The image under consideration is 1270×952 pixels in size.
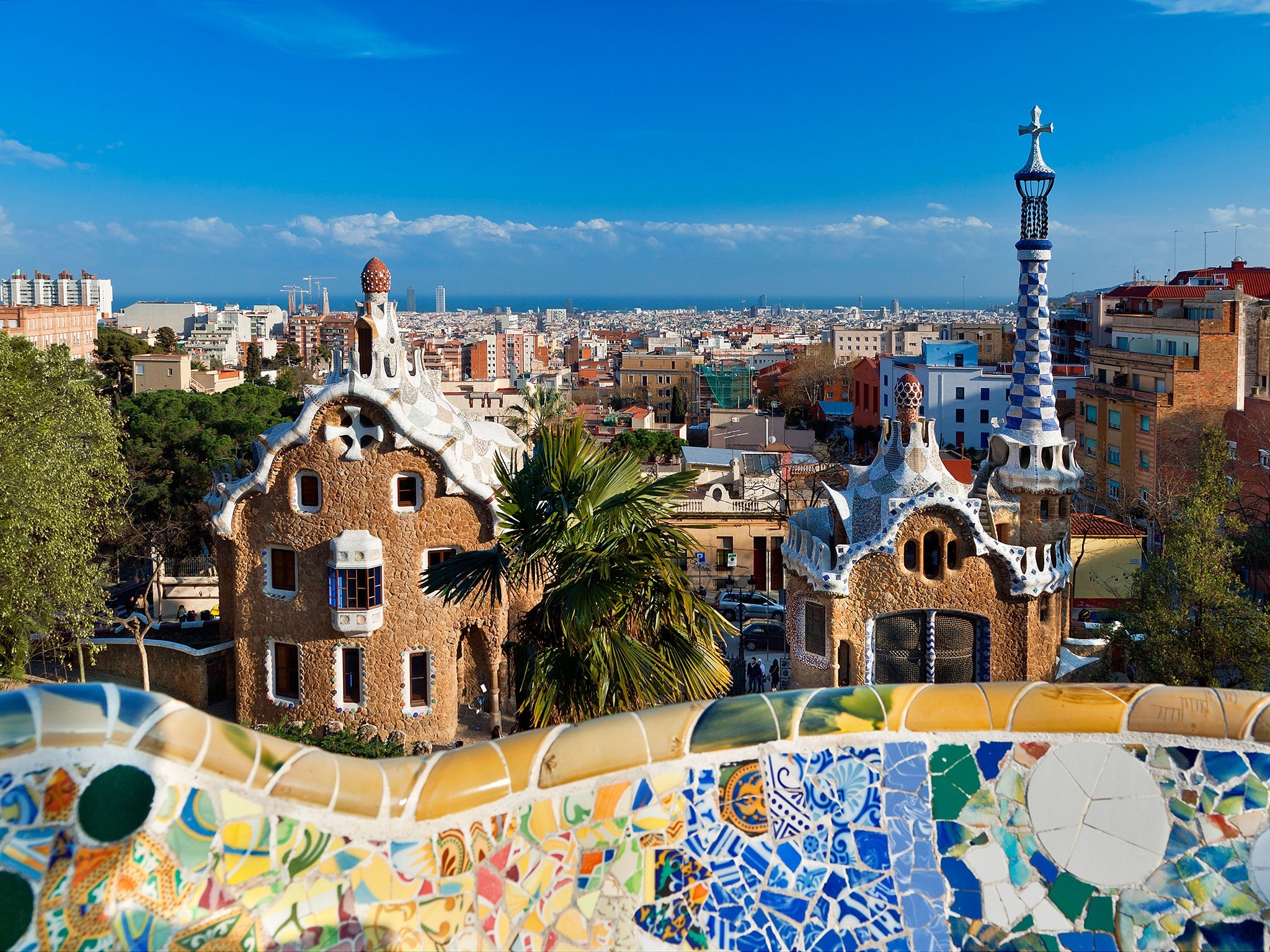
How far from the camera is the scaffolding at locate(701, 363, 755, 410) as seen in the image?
3794 inches

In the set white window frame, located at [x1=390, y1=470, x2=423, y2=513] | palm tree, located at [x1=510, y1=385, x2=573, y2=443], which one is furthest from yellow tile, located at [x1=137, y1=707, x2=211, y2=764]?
palm tree, located at [x1=510, y1=385, x2=573, y2=443]

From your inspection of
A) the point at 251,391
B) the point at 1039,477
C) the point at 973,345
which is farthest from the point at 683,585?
the point at 973,345

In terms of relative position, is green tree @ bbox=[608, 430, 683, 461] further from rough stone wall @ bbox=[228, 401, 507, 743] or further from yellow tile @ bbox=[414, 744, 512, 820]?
yellow tile @ bbox=[414, 744, 512, 820]

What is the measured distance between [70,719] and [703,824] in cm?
283

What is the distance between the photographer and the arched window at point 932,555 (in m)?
20.2

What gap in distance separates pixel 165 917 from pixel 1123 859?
14.0 ft

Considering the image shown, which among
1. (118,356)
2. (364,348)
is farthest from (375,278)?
(118,356)

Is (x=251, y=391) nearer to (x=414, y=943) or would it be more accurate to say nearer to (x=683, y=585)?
(x=683, y=585)

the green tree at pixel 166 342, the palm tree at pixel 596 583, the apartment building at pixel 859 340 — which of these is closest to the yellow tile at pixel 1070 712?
the palm tree at pixel 596 583

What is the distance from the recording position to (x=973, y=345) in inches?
2857

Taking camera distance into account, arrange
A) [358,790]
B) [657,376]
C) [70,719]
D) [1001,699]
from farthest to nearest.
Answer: [657,376]
[1001,699]
[358,790]
[70,719]

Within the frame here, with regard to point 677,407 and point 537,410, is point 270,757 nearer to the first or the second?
point 537,410

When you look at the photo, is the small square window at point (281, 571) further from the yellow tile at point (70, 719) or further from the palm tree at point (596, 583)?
the yellow tile at point (70, 719)

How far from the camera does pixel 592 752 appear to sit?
5.33 meters
